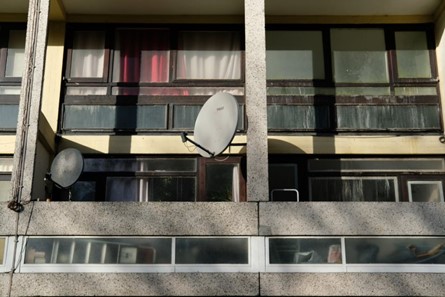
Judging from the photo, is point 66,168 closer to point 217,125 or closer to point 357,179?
point 217,125

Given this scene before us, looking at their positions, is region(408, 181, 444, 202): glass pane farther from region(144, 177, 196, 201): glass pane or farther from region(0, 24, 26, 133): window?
region(0, 24, 26, 133): window

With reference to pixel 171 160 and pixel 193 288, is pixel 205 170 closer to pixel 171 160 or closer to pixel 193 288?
pixel 171 160

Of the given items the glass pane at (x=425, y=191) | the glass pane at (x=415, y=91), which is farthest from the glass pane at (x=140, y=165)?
the glass pane at (x=415, y=91)

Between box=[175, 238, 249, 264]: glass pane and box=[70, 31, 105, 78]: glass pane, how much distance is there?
435cm

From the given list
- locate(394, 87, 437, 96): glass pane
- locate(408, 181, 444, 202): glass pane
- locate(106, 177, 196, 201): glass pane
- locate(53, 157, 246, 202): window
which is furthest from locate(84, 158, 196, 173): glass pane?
locate(394, 87, 437, 96): glass pane

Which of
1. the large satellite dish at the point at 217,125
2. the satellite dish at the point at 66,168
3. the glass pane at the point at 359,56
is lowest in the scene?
the satellite dish at the point at 66,168

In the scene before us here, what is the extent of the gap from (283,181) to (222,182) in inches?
43.4

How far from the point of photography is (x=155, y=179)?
1043 cm

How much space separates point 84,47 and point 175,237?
4.86 meters

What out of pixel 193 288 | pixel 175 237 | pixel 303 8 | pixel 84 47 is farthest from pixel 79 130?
pixel 303 8

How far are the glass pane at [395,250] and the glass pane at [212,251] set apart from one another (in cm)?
152

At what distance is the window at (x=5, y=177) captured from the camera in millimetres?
10344

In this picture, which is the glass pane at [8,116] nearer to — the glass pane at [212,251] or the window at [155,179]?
the window at [155,179]

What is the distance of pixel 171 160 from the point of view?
34.6 feet
